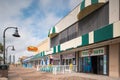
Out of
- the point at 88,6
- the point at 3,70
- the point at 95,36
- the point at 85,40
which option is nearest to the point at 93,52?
the point at 85,40

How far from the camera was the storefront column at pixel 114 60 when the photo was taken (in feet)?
68.3

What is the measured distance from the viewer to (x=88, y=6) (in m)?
24.4

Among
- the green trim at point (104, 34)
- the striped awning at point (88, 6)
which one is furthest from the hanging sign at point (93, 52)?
the striped awning at point (88, 6)

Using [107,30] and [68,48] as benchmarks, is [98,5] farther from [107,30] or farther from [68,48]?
[68,48]

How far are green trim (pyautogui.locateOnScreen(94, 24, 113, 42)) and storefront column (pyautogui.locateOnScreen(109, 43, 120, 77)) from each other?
1855 mm

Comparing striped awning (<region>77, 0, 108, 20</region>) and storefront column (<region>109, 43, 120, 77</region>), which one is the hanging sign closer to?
storefront column (<region>109, 43, 120, 77</region>)

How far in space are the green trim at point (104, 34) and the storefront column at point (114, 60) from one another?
6.09 feet

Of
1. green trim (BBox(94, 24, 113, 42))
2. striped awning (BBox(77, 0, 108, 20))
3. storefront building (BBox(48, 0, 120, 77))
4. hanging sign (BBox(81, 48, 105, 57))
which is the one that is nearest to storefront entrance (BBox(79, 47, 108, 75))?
storefront building (BBox(48, 0, 120, 77))

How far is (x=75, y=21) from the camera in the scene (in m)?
31.5

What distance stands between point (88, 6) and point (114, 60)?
252 inches

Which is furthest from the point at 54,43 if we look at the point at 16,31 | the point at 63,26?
the point at 16,31

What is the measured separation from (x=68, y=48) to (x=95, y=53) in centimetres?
632

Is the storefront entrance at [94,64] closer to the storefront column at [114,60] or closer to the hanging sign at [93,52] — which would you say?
the hanging sign at [93,52]

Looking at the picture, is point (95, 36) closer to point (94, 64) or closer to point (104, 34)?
point (104, 34)
